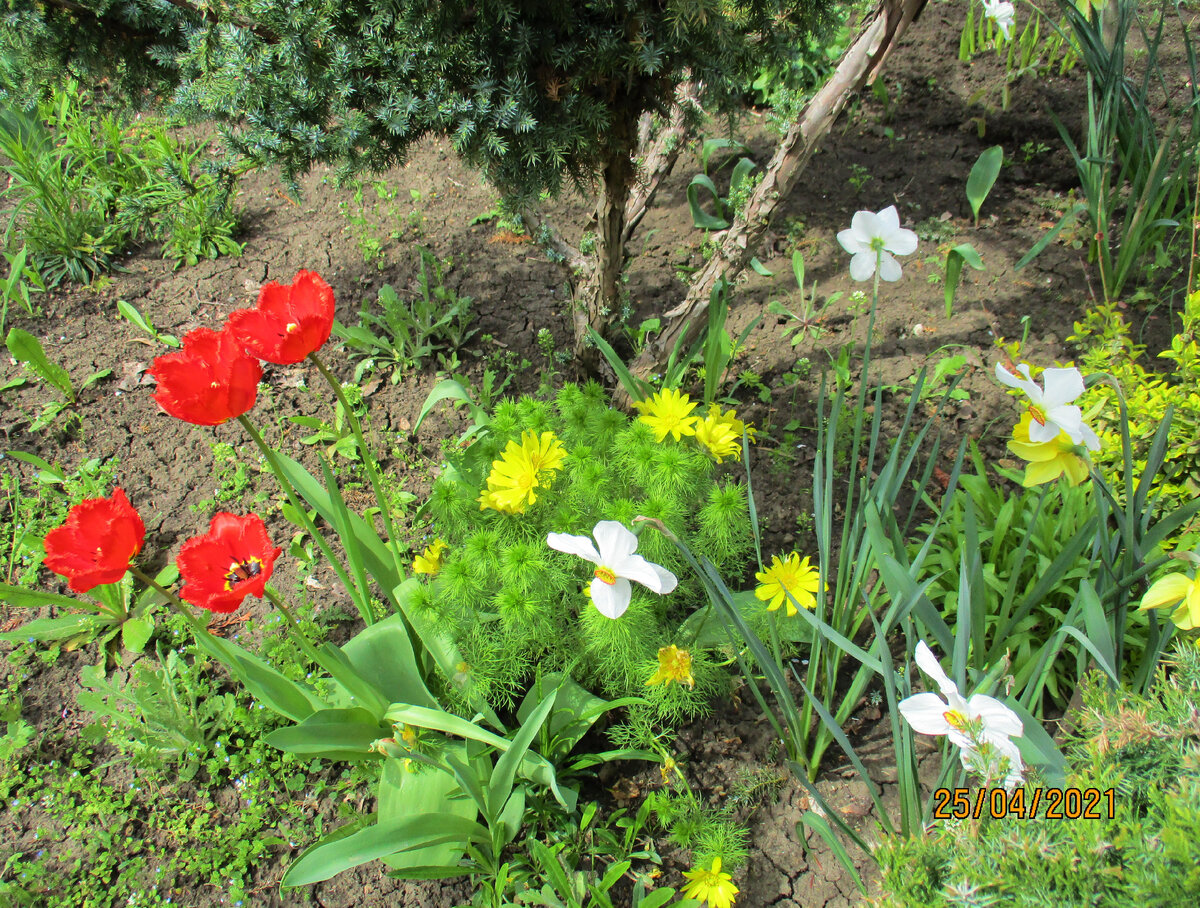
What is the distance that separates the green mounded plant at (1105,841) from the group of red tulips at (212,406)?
103 cm

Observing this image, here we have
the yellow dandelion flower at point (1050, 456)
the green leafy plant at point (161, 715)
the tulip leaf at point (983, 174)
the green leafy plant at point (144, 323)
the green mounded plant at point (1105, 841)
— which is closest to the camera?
the green mounded plant at point (1105, 841)

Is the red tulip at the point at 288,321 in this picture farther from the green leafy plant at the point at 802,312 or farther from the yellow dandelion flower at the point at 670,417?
the green leafy plant at the point at 802,312

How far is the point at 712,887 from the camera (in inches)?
55.5

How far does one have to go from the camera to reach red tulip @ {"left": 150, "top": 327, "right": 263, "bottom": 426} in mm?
1087

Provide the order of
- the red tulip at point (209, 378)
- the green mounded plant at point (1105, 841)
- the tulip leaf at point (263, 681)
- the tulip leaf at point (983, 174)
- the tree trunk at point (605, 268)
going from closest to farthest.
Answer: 1. the green mounded plant at point (1105, 841)
2. the red tulip at point (209, 378)
3. the tulip leaf at point (263, 681)
4. the tree trunk at point (605, 268)
5. the tulip leaf at point (983, 174)

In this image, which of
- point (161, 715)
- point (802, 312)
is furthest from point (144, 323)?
point (802, 312)

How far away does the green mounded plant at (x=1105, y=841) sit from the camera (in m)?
0.73

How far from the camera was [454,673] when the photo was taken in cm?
158

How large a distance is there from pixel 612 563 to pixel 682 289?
194 centimetres

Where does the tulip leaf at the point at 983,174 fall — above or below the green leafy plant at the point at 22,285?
above

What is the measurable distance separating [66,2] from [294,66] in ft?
2.73

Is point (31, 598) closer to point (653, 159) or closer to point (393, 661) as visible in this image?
point (393, 661)

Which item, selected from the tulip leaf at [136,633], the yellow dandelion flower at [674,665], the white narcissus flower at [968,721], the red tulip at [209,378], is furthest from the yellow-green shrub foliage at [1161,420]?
the tulip leaf at [136,633]

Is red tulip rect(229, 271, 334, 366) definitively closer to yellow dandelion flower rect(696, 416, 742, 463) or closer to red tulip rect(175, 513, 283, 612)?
red tulip rect(175, 513, 283, 612)
